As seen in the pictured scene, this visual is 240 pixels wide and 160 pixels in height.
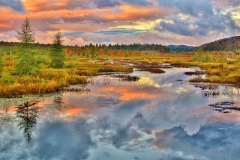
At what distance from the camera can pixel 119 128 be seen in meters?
17.0

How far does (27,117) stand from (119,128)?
683 cm

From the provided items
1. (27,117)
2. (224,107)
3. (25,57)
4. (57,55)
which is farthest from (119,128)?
(57,55)

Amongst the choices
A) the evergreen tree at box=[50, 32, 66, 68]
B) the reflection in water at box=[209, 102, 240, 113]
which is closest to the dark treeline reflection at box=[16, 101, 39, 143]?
the reflection in water at box=[209, 102, 240, 113]

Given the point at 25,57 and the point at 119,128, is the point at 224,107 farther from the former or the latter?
the point at 25,57

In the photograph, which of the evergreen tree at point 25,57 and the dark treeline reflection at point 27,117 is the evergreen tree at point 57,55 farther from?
the dark treeline reflection at point 27,117

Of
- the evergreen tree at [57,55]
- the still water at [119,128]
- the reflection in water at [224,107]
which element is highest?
the evergreen tree at [57,55]

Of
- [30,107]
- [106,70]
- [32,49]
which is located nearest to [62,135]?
[30,107]

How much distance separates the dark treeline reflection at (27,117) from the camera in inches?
637

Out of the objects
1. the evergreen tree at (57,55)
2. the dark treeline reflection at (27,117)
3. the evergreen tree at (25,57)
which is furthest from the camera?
the evergreen tree at (57,55)

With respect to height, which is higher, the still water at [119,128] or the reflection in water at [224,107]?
the reflection in water at [224,107]

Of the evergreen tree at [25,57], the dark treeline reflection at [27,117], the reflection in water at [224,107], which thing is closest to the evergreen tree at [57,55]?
the evergreen tree at [25,57]

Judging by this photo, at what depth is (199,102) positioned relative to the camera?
80.8 ft

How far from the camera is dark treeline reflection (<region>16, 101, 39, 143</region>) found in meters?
16.2

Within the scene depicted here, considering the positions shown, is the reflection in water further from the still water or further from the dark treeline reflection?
the dark treeline reflection
